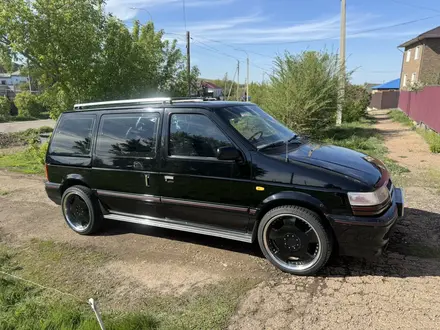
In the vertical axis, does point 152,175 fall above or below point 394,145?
above

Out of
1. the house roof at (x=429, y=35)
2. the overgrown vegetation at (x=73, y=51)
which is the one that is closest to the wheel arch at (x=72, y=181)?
the overgrown vegetation at (x=73, y=51)

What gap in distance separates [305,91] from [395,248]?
998 centimetres

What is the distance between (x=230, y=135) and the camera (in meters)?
3.75

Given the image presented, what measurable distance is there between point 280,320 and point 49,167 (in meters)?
3.97

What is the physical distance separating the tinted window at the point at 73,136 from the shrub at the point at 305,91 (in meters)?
9.73

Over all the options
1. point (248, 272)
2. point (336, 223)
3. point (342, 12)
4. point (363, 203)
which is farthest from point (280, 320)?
point (342, 12)

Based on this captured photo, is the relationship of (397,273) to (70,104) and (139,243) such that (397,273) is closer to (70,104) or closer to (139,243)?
(139,243)

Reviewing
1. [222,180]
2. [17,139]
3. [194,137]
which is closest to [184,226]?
[222,180]

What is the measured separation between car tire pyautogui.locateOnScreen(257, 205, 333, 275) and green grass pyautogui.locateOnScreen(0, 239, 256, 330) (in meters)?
0.44

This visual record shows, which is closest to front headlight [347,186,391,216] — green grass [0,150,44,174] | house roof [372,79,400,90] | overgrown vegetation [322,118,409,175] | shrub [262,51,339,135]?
overgrown vegetation [322,118,409,175]

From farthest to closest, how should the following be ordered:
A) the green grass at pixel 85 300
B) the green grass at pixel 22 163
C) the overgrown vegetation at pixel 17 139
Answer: the overgrown vegetation at pixel 17 139 → the green grass at pixel 22 163 → the green grass at pixel 85 300

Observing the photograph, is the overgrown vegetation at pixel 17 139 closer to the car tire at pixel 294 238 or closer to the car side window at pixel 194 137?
the car side window at pixel 194 137

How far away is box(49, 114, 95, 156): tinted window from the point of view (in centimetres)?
468

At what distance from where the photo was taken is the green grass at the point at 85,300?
2867 millimetres
